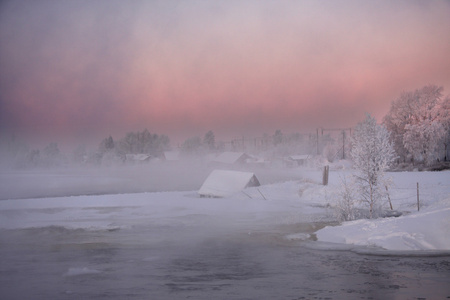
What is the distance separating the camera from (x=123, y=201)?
3906cm

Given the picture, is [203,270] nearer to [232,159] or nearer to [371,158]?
[371,158]

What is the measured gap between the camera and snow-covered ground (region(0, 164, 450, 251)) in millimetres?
17594

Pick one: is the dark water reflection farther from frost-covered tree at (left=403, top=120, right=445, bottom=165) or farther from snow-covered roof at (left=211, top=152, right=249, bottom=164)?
snow-covered roof at (left=211, top=152, right=249, bottom=164)

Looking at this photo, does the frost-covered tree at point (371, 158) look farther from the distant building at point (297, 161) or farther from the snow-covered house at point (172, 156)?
the snow-covered house at point (172, 156)

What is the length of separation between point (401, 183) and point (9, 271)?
39.5 m

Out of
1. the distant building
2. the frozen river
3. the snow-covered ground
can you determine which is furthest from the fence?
the distant building

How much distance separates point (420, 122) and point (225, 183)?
139 ft

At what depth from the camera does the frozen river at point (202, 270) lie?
11.5 metres

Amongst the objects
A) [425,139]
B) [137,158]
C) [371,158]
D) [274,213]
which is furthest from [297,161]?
[371,158]

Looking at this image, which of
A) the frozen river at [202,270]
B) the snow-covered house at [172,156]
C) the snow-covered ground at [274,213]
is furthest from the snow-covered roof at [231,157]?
the frozen river at [202,270]

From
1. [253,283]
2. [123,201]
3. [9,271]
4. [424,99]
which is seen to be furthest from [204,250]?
[424,99]

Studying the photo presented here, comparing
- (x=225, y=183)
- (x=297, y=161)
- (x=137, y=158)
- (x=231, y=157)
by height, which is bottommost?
(x=225, y=183)

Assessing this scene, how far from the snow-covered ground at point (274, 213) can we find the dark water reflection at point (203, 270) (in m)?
1.94

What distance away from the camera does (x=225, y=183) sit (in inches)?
1722
